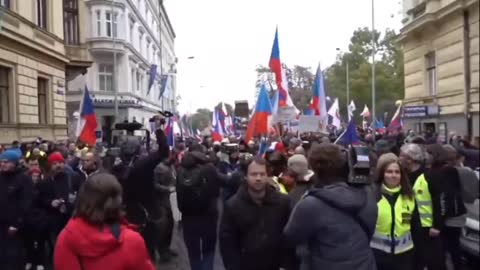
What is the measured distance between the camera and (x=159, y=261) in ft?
31.5

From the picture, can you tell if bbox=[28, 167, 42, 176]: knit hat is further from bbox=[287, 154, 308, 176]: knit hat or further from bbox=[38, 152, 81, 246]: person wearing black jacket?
bbox=[287, 154, 308, 176]: knit hat

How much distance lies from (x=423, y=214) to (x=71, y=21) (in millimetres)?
33762

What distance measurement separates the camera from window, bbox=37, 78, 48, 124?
1077 inches

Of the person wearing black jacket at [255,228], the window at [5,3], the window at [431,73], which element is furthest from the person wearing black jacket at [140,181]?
the window at [5,3]

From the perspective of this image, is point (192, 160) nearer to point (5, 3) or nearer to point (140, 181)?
point (140, 181)

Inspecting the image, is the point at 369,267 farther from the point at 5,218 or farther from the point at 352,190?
the point at 5,218

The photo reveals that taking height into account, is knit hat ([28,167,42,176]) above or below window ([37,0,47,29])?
below

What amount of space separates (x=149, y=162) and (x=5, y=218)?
1954mm

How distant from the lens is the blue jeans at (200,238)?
24.3 ft

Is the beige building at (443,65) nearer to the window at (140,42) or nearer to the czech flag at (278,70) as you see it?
the czech flag at (278,70)

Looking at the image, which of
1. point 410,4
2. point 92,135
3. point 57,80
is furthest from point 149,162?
point 57,80

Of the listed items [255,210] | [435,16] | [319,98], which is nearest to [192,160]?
[255,210]

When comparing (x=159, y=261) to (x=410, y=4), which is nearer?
(x=410, y=4)

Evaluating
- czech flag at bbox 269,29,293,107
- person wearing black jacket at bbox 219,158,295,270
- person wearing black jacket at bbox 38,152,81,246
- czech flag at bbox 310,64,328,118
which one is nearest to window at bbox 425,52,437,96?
person wearing black jacket at bbox 219,158,295,270
